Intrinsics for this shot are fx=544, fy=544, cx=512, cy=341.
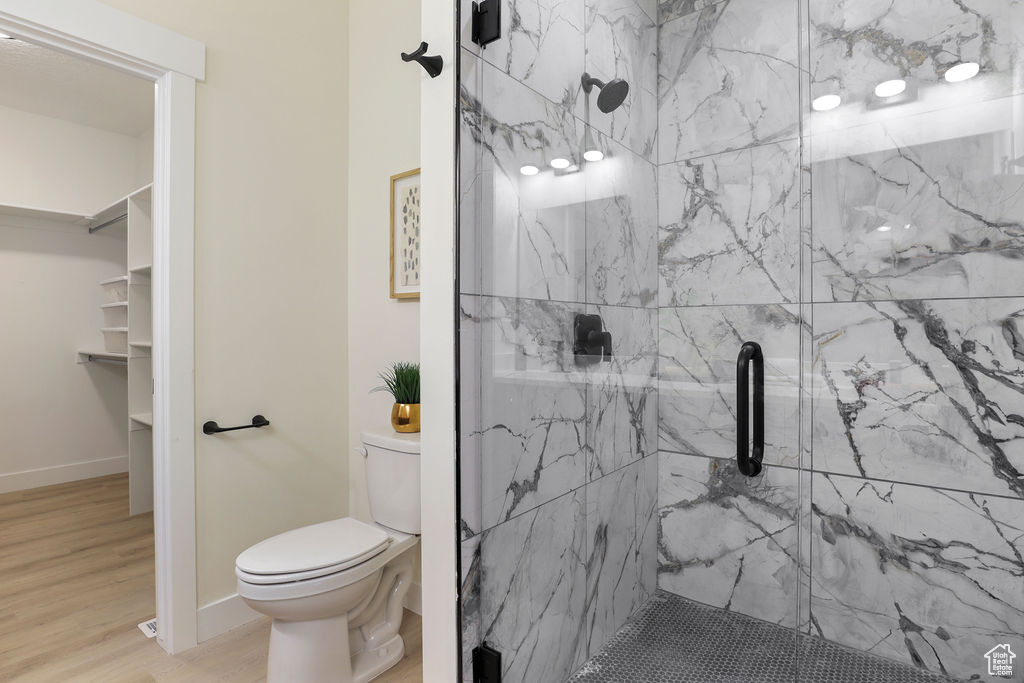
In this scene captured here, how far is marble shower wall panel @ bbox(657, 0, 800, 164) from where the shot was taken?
132 centimetres

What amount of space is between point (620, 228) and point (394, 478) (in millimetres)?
1192

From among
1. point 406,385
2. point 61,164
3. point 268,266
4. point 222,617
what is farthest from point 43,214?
point 406,385

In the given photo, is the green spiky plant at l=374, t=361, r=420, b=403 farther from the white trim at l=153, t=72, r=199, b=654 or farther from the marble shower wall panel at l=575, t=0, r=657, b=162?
the marble shower wall panel at l=575, t=0, r=657, b=162

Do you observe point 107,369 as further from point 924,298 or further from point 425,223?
point 924,298

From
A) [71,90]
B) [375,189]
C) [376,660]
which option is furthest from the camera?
[71,90]

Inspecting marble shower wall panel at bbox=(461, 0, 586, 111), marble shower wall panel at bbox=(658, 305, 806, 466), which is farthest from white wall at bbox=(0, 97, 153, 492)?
marble shower wall panel at bbox=(658, 305, 806, 466)

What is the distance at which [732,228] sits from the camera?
1384 millimetres

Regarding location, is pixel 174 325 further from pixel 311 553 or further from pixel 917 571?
pixel 917 571

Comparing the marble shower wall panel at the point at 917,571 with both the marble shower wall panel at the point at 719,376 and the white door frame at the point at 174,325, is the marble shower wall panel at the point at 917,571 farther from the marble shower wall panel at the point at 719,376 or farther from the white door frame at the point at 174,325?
the white door frame at the point at 174,325

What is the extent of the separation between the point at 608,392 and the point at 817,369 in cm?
49

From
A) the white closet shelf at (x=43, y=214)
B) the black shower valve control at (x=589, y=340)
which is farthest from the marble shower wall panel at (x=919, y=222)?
the white closet shelf at (x=43, y=214)

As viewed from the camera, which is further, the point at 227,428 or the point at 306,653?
the point at 227,428

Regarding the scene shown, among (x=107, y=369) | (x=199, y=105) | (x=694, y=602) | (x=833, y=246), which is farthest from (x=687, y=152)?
(x=107, y=369)

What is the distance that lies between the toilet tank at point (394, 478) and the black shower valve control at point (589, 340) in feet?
2.81
